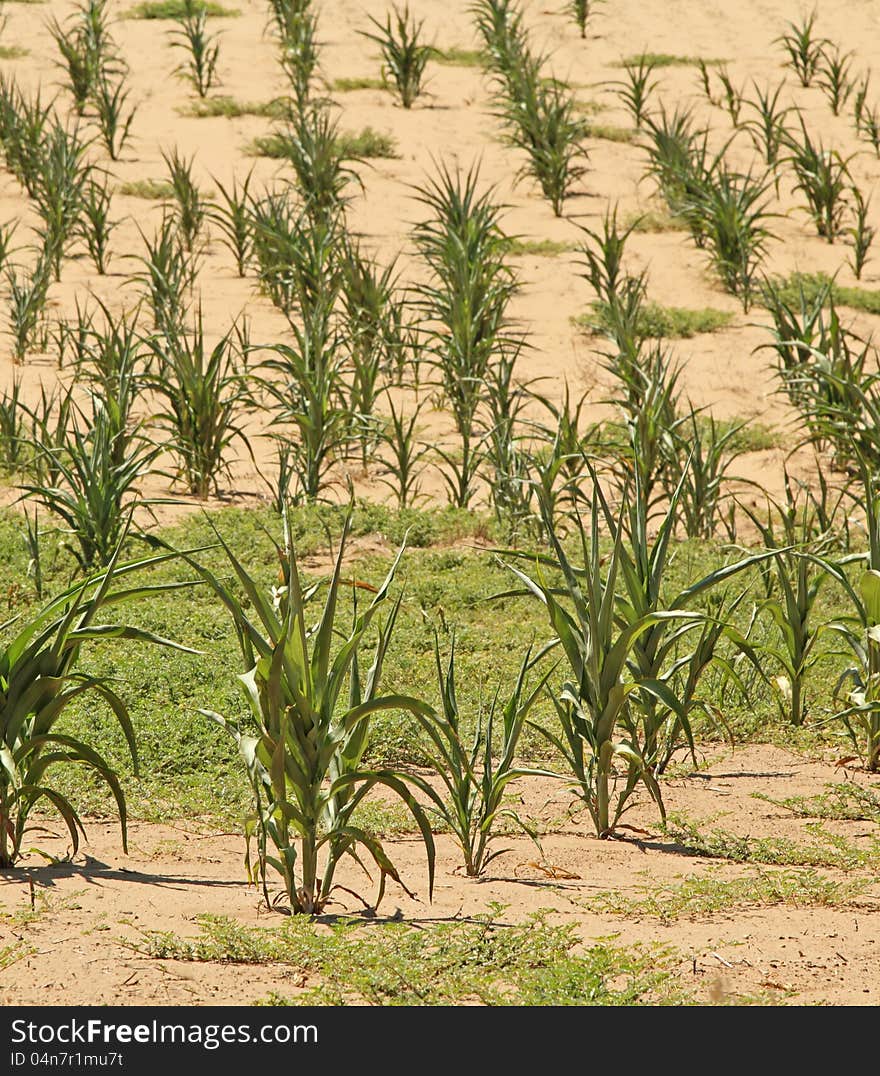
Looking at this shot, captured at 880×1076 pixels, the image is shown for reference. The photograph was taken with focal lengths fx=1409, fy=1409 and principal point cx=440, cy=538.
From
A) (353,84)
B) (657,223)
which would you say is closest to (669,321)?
(657,223)

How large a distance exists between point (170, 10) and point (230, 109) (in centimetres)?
327

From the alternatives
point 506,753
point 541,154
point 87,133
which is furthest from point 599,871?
point 87,133

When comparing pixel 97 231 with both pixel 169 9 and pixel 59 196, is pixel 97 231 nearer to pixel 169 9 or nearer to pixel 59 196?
pixel 59 196

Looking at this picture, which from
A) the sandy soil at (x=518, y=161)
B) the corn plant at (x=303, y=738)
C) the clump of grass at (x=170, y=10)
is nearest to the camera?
the corn plant at (x=303, y=738)

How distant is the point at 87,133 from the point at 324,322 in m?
5.36

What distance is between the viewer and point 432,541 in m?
5.82

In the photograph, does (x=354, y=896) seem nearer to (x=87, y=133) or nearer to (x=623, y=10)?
(x=87, y=133)

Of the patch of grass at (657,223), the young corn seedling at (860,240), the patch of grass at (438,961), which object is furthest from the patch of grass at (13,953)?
the patch of grass at (657,223)

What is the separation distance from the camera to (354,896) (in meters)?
2.70

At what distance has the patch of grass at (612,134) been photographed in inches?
457

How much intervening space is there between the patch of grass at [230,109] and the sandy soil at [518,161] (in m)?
0.09

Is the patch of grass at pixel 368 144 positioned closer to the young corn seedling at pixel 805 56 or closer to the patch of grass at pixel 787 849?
the young corn seedling at pixel 805 56

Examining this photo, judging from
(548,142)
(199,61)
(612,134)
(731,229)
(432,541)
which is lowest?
(432,541)

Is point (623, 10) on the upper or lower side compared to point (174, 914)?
upper
